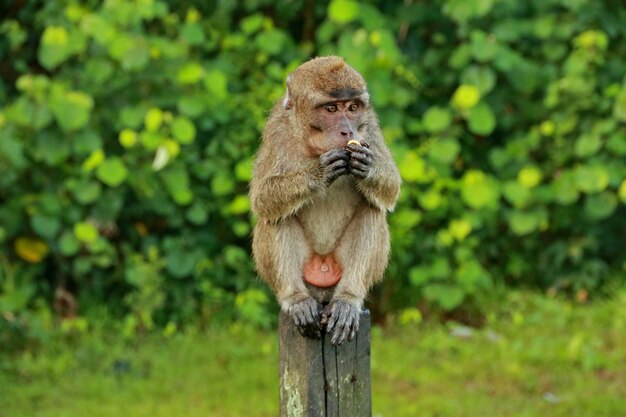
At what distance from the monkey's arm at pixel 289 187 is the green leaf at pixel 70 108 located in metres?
3.35

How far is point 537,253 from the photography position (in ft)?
32.8

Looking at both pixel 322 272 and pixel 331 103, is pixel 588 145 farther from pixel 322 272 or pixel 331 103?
pixel 331 103

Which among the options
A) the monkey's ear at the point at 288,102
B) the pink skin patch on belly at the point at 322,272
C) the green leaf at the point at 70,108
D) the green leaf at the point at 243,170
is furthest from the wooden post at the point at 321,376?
the green leaf at the point at 70,108

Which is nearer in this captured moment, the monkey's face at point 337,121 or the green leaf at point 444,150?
the monkey's face at point 337,121

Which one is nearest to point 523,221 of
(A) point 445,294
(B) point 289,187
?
(A) point 445,294

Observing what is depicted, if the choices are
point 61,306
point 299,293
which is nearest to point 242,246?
point 61,306

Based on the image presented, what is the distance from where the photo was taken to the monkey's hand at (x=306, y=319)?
4594mm

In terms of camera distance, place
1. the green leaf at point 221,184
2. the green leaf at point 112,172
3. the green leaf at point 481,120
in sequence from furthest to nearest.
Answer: the green leaf at point 481,120 < the green leaf at point 221,184 < the green leaf at point 112,172

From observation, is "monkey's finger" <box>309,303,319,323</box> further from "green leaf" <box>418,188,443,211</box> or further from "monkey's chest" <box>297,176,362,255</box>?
"green leaf" <box>418,188,443,211</box>

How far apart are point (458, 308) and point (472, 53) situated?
2.06m

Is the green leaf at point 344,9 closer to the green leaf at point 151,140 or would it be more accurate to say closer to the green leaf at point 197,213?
the green leaf at point 151,140

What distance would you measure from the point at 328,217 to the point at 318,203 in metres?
0.08

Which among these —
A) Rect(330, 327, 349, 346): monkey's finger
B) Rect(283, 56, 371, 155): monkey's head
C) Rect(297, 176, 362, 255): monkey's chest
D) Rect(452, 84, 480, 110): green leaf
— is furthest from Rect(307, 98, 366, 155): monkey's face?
Rect(452, 84, 480, 110): green leaf

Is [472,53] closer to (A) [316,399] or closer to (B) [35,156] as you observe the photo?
(B) [35,156]
